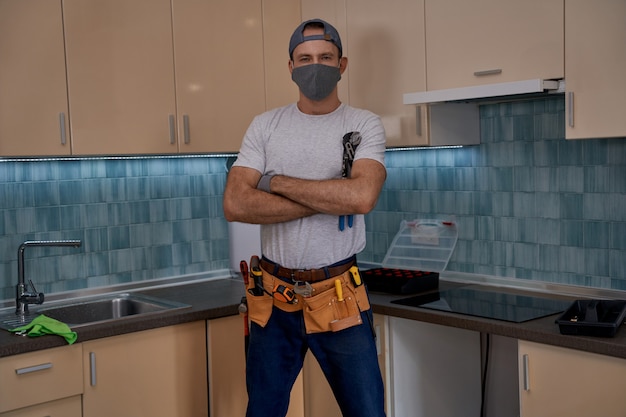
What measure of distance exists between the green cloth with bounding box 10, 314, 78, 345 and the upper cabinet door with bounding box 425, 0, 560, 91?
1642mm

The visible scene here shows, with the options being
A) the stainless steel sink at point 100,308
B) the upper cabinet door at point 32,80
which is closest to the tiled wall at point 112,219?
the stainless steel sink at point 100,308

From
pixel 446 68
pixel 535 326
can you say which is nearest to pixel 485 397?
pixel 535 326

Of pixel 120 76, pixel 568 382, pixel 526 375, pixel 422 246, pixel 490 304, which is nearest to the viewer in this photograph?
pixel 568 382

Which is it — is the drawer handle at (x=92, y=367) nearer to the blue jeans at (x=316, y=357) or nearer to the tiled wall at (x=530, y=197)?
the blue jeans at (x=316, y=357)

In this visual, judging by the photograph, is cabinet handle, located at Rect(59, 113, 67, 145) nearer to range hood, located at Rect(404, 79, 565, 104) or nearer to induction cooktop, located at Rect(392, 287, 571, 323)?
range hood, located at Rect(404, 79, 565, 104)

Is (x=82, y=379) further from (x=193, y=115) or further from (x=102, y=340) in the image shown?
(x=193, y=115)

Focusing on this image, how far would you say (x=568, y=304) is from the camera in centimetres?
305

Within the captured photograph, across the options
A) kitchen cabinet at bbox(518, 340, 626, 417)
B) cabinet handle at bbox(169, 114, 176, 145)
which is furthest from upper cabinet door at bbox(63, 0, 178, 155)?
kitchen cabinet at bbox(518, 340, 626, 417)

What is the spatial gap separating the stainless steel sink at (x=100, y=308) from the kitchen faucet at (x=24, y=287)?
4 centimetres

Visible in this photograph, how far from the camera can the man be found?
2686mm

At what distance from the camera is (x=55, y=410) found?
2.83 meters

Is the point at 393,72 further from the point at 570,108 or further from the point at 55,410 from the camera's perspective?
the point at 55,410

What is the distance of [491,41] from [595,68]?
1.42 ft

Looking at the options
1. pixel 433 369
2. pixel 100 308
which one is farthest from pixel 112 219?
pixel 433 369
